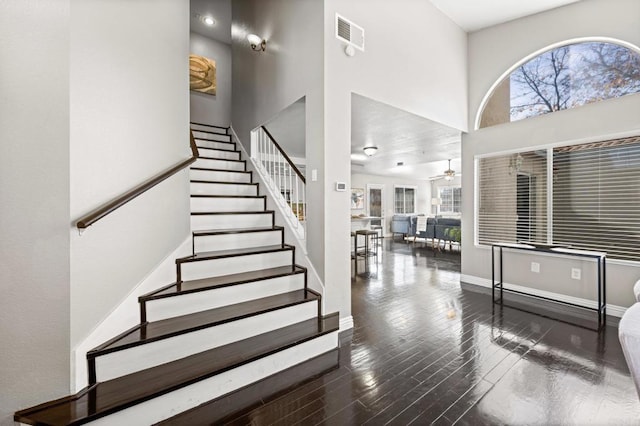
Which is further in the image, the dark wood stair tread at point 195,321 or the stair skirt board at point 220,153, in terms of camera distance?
the stair skirt board at point 220,153

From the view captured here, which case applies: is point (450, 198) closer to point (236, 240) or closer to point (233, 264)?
point (236, 240)

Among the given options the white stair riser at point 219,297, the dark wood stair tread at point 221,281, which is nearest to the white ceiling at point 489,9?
the dark wood stair tread at point 221,281

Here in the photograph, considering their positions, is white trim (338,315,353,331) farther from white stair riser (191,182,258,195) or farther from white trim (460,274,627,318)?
white trim (460,274,627,318)

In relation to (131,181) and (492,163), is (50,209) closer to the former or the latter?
(131,181)

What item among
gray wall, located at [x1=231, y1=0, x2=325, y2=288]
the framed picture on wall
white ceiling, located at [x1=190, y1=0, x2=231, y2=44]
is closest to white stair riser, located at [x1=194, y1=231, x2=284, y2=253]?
gray wall, located at [x1=231, y1=0, x2=325, y2=288]

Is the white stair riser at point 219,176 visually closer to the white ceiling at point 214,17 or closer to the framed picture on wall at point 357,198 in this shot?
the white ceiling at point 214,17

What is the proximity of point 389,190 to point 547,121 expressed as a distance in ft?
26.4

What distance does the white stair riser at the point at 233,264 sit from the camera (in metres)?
2.51

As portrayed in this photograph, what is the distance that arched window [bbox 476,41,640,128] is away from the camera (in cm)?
317

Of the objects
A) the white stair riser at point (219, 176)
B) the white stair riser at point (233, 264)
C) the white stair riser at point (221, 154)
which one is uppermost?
the white stair riser at point (221, 154)

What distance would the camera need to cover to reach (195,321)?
2.08 m

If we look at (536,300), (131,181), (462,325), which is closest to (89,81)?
(131,181)

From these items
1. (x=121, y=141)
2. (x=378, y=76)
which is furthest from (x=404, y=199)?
(x=121, y=141)

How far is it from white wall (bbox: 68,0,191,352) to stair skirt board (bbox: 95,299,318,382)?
0.28m
